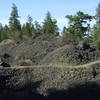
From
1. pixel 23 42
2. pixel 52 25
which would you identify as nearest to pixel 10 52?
pixel 23 42

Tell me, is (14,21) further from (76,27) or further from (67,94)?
(67,94)

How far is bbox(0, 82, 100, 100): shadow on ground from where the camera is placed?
33.5 metres

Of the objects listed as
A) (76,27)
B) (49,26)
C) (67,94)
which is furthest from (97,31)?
(67,94)

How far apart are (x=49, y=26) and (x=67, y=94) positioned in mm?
60996

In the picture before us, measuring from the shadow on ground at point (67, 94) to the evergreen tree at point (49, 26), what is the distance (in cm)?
5906

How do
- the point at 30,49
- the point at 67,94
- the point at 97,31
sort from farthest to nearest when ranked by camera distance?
the point at 97,31
the point at 30,49
the point at 67,94

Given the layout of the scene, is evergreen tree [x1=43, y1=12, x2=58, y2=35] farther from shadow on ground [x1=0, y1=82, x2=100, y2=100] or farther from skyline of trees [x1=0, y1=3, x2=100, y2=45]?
shadow on ground [x1=0, y1=82, x2=100, y2=100]

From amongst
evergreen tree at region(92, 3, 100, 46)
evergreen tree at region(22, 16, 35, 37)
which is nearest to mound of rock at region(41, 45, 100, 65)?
evergreen tree at region(92, 3, 100, 46)

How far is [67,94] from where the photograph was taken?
34.1 meters

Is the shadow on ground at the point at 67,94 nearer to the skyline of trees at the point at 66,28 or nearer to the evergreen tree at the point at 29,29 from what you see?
the skyline of trees at the point at 66,28

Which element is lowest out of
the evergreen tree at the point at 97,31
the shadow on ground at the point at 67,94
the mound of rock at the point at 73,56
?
the shadow on ground at the point at 67,94

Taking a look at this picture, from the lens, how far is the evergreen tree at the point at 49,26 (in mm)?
94537

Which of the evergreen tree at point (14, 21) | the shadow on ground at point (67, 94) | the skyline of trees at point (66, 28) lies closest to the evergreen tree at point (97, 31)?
the skyline of trees at point (66, 28)

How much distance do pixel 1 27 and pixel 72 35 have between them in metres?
43.3
